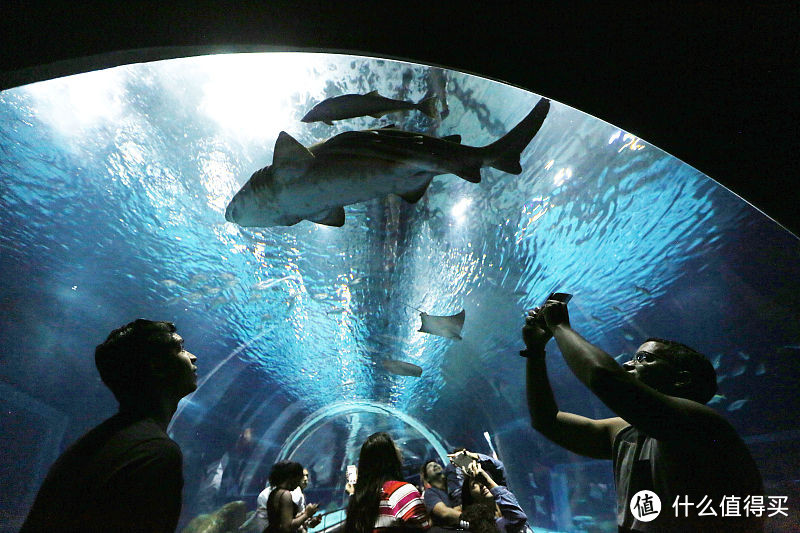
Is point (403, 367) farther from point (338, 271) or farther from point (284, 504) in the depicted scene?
point (284, 504)

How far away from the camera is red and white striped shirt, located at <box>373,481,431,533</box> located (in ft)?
6.41

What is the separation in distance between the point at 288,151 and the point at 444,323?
5023 millimetres

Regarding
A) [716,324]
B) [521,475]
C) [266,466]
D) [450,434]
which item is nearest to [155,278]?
[266,466]

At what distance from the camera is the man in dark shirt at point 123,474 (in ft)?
3.26

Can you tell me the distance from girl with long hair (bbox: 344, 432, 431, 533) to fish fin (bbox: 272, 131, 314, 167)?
2.17 meters

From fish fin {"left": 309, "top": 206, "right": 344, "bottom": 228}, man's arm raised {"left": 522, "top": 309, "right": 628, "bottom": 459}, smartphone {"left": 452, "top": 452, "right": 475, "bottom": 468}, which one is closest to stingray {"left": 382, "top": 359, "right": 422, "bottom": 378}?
smartphone {"left": 452, "top": 452, "right": 475, "bottom": 468}

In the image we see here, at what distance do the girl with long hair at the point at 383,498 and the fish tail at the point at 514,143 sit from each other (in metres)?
2.05

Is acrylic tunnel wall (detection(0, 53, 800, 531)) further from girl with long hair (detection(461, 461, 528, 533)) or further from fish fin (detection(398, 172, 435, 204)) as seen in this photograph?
girl with long hair (detection(461, 461, 528, 533))

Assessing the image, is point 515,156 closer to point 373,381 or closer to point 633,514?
point 633,514

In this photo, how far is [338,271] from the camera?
7000 mm

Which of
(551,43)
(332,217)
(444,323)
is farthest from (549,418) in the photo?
(444,323)

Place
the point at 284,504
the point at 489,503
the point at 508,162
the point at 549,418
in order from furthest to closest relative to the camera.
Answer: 1. the point at 284,504
2. the point at 489,503
3. the point at 508,162
4. the point at 549,418

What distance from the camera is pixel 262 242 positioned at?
260 inches

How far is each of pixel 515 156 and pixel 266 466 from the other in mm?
14222
